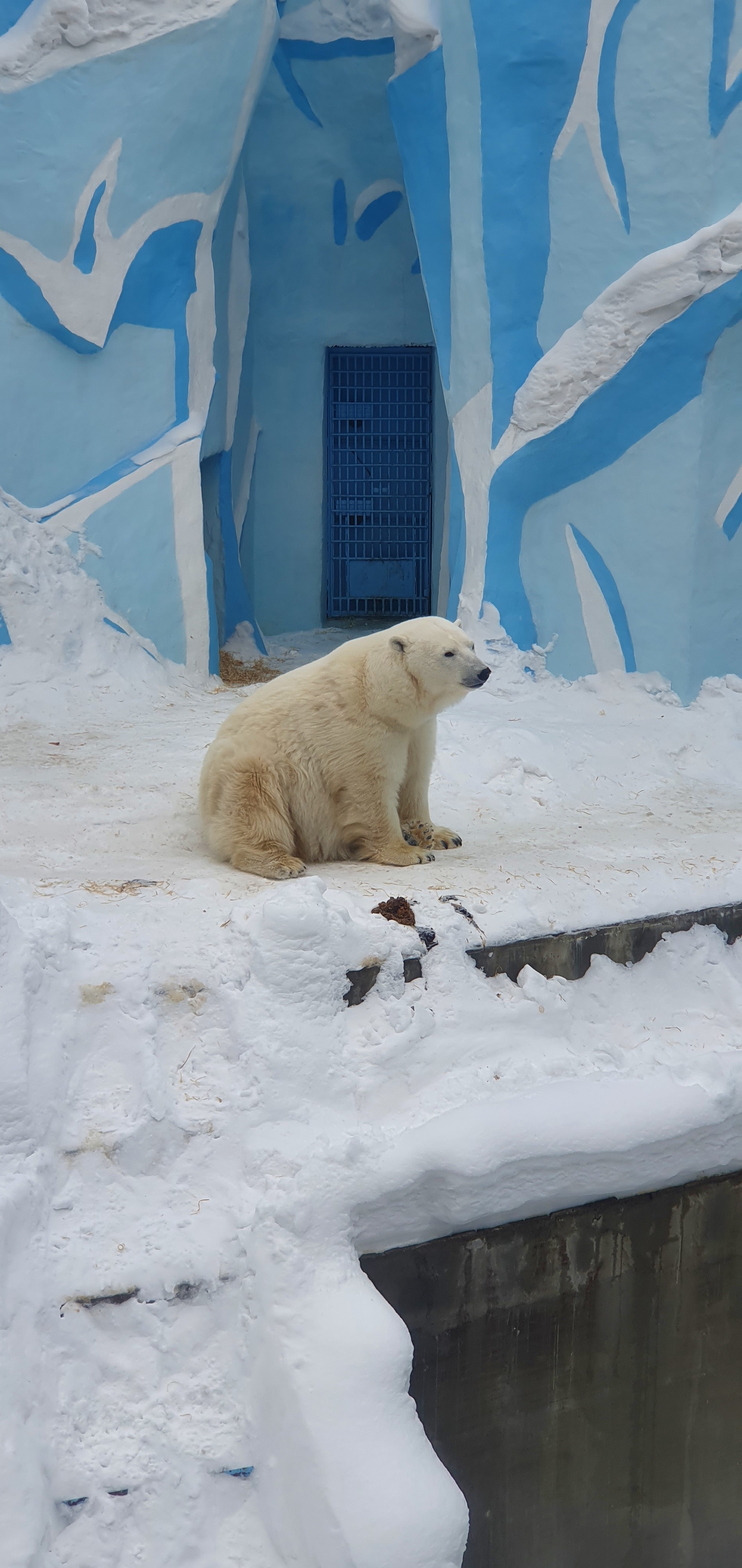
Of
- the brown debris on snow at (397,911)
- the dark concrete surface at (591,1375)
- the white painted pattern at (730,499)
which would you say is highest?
the white painted pattern at (730,499)

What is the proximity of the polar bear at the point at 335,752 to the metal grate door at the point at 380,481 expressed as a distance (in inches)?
292

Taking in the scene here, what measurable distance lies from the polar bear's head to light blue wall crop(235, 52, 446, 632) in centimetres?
727

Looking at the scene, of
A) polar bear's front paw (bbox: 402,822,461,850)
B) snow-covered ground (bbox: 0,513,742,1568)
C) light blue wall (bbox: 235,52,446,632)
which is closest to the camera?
snow-covered ground (bbox: 0,513,742,1568)

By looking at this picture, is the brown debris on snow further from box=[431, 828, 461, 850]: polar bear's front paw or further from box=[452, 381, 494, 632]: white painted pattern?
box=[452, 381, 494, 632]: white painted pattern

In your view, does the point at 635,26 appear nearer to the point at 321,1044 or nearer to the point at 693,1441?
the point at 321,1044

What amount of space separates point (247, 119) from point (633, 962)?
23.8 ft

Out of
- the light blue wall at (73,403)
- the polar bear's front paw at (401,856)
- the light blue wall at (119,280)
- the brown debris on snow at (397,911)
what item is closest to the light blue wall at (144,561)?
the light blue wall at (119,280)

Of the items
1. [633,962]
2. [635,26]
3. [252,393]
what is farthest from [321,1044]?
[252,393]

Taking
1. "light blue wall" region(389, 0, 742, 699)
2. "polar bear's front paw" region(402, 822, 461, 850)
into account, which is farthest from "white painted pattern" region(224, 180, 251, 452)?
"polar bear's front paw" region(402, 822, 461, 850)

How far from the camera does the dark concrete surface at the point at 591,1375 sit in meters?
3.08

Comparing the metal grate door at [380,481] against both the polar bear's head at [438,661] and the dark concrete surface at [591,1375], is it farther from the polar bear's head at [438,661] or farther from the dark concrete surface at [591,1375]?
the dark concrete surface at [591,1375]

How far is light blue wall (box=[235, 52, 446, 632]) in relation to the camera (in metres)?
9.85

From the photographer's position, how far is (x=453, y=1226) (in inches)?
117

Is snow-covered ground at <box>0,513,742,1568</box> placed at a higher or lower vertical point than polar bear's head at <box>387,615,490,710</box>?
lower
